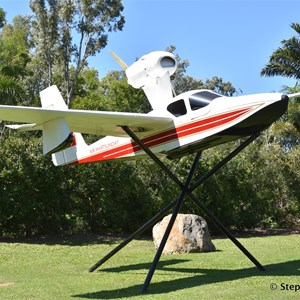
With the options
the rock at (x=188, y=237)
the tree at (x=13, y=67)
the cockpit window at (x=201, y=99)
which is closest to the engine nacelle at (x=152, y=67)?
the cockpit window at (x=201, y=99)

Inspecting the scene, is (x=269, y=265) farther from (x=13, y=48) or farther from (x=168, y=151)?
(x=13, y=48)

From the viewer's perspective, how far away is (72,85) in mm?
35438

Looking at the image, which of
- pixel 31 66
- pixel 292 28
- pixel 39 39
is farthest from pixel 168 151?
pixel 31 66

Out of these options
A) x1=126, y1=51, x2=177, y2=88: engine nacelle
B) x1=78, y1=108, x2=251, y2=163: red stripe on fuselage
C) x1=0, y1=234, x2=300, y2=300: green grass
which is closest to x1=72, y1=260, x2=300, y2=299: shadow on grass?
x1=0, y1=234, x2=300, y2=300: green grass

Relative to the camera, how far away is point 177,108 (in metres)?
10.9

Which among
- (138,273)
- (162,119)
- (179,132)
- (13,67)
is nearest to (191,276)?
(138,273)

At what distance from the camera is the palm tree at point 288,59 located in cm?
2555

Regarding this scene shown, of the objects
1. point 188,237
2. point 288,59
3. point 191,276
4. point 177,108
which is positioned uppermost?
point 288,59

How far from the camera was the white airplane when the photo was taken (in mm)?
9844

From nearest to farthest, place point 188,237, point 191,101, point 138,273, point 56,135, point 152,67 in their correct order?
point 56,135
point 191,101
point 152,67
point 138,273
point 188,237

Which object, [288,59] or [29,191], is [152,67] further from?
[288,59]

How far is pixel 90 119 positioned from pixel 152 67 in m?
2.18

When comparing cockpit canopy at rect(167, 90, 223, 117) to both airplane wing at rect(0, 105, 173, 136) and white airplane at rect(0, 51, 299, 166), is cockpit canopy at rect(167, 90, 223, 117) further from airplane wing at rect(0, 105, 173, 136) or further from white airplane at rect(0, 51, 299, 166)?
airplane wing at rect(0, 105, 173, 136)

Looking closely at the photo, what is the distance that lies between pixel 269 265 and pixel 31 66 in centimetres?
2774
